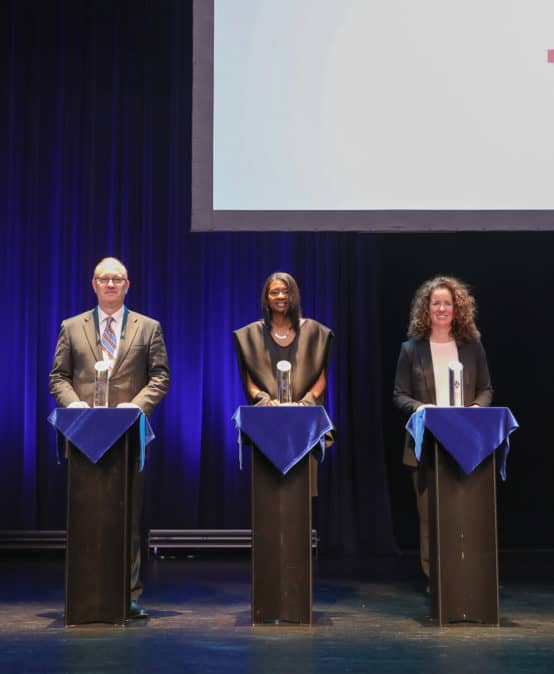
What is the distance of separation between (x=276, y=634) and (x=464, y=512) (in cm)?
88

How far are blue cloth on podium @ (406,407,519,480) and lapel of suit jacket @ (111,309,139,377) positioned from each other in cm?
136

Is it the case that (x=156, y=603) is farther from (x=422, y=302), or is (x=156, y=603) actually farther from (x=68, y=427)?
(x=422, y=302)

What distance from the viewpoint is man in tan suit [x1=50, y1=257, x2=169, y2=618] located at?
4.11 meters

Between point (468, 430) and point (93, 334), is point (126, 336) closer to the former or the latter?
point (93, 334)

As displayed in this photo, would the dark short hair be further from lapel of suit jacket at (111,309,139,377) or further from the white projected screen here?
lapel of suit jacket at (111,309,139,377)

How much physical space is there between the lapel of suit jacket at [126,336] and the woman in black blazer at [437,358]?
129 centimetres

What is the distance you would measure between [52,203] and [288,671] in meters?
3.92

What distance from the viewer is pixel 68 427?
12.0ft

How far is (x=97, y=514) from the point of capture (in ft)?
12.1

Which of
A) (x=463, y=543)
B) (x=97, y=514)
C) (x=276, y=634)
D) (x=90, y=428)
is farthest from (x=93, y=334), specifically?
(x=463, y=543)

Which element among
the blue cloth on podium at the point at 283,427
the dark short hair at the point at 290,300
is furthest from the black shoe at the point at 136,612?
the dark short hair at the point at 290,300

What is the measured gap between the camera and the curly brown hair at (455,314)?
4.42 metres

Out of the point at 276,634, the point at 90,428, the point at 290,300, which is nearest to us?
the point at 276,634

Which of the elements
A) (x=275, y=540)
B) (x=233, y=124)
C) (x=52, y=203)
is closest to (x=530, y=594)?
(x=275, y=540)
